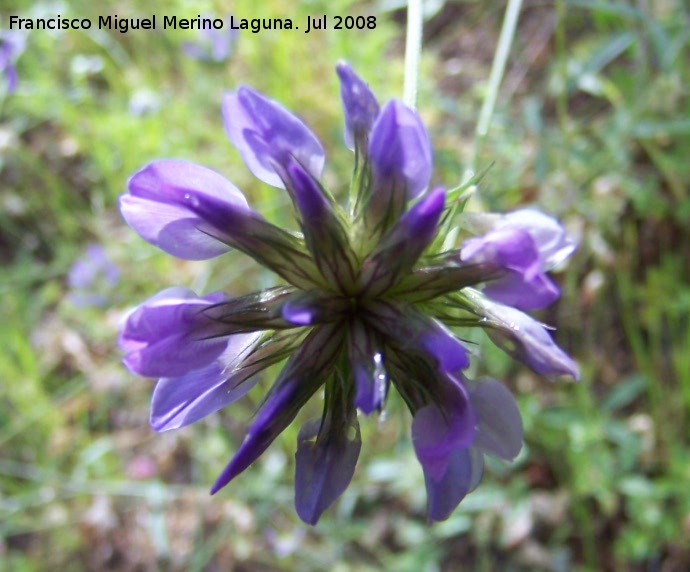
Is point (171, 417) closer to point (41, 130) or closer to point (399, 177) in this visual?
point (399, 177)

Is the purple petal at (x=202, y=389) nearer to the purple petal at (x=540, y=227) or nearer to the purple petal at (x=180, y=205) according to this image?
the purple petal at (x=180, y=205)

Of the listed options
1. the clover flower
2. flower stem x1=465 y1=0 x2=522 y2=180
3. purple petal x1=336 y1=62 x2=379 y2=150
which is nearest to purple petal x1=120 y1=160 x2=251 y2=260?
the clover flower

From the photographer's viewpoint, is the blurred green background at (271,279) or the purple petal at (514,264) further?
the blurred green background at (271,279)

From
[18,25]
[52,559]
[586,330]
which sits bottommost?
[52,559]

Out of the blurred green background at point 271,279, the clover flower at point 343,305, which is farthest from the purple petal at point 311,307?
the blurred green background at point 271,279

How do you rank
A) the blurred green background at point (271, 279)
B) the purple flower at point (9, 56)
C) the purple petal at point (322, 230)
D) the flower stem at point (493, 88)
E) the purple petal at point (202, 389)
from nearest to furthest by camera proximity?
the purple petal at point (322, 230), the purple petal at point (202, 389), the flower stem at point (493, 88), the blurred green background at point (271, 279), the purple flower at point (9, 56)

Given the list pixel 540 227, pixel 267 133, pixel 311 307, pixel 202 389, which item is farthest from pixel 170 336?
pixel 540 227

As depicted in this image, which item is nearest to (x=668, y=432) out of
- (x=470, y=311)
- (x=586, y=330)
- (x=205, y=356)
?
(x=586, y=330)
